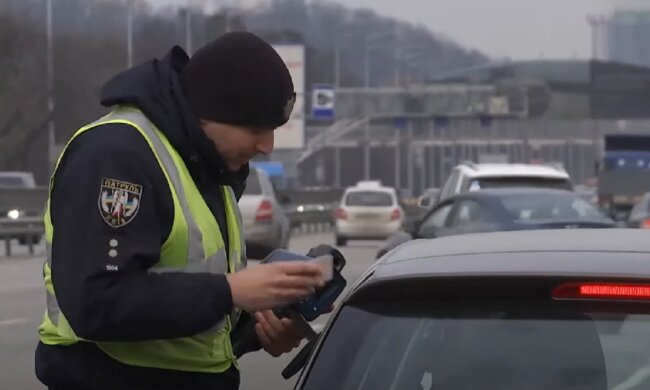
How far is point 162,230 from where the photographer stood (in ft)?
12.8

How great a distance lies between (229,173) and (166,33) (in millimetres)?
67017

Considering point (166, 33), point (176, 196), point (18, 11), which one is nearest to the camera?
point (176, 196)

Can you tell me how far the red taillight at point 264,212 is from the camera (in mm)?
26703

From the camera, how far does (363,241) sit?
148 feet

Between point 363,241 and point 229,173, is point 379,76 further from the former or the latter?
point 229,173

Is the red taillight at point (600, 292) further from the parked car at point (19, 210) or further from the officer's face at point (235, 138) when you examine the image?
the parked car at point (19, 210)

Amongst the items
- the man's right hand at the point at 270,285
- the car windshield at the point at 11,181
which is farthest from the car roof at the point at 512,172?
the car windshield at the point at 11,181

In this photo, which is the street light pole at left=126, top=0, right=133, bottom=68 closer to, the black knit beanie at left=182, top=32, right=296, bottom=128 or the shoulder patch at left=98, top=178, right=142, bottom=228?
the black knit beanie at left=182, top=32, right=296, bottom=128

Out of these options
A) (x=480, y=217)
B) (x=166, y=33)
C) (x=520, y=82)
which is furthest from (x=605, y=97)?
(x=480, y=217)

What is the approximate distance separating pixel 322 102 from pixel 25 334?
68.1 meters

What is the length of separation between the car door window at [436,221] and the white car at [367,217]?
71.4 feet

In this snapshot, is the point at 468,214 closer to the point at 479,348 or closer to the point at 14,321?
the point at 14,321

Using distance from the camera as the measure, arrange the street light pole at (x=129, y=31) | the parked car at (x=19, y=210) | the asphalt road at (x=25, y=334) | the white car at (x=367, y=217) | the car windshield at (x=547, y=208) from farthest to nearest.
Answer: the street light pole at (x=129, y=31), the white car at (x=367, y=217), the parked car at (x=19, y=210), the car windshield at (x=547, y=208), the asphalt road at (x=25, y=334)

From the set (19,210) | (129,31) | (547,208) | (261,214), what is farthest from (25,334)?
(129,31)
